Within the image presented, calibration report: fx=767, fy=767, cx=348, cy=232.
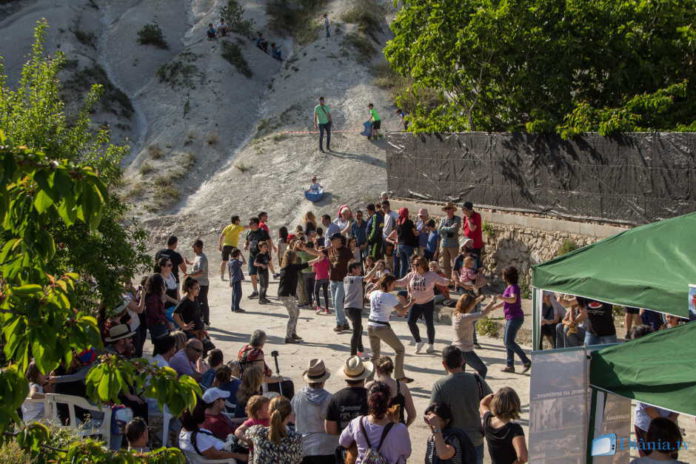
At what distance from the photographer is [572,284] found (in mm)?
8625

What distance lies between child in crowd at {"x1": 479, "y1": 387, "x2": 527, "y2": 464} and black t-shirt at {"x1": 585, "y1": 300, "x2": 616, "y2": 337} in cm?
398

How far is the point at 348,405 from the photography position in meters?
6.93

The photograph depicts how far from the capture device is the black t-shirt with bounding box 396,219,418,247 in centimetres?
1698

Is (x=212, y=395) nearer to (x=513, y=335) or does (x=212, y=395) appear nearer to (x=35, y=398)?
(x=35, y=398)

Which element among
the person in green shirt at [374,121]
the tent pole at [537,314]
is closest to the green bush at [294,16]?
the person in green shirt at [374,121]

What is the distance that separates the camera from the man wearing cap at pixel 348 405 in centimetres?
690

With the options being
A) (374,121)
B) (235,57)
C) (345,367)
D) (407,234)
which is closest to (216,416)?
(345,367)

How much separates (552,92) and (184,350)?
38.2 feet

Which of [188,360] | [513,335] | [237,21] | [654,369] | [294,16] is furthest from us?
[294,16]

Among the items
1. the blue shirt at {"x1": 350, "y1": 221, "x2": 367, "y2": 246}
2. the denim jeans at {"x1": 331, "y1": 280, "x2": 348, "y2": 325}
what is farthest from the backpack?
the blue shirt at {"x1": 350, "y1": 221, "x2": 367, "y2": 246}

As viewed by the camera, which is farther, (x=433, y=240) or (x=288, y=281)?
(x=433, y=240)

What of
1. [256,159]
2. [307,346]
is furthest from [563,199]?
[256,159]

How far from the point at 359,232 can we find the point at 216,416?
36.9ft

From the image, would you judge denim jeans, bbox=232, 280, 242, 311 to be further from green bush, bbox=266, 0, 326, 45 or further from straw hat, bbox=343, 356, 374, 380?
green bush, bbox=266, 0, 326, 45
